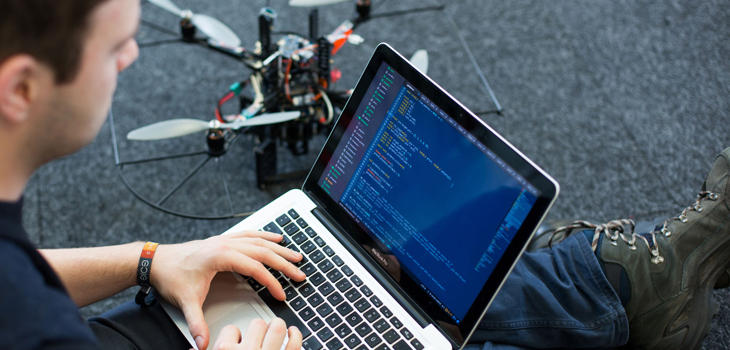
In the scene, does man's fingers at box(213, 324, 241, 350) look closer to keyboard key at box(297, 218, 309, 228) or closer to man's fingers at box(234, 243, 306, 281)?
man's fingers at box(234, 243, 306, 281)

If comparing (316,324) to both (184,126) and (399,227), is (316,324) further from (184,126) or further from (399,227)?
(184,126)

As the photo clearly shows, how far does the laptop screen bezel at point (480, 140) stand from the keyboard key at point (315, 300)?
104 mm

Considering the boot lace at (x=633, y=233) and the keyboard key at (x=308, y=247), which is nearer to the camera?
the keyboard key at (x=308, y=247)

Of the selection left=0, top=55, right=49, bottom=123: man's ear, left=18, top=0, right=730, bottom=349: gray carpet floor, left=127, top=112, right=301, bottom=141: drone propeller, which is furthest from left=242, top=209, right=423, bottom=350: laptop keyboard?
left=18, top=0, right=730, bottom=349: gray carpet floor

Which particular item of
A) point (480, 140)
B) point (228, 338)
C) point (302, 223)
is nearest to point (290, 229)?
point (302, 223)

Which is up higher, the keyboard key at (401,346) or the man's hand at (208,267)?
the man's hand at (208,267)

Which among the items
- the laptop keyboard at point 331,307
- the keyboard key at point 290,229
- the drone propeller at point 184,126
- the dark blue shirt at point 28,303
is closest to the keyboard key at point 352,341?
the laptop keyboard at point 331,307

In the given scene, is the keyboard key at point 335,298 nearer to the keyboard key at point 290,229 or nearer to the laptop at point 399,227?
the laptop at point 399,227

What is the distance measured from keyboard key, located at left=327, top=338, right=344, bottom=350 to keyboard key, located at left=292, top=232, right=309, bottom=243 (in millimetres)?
171

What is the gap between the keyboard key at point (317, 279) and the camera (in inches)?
32.5

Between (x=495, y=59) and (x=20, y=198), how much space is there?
1.54 meters

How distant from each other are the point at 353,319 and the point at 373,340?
0.04 metres

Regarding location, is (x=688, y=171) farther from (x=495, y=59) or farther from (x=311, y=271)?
(x=311, y=271)

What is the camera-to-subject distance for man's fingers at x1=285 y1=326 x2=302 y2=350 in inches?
27.8
